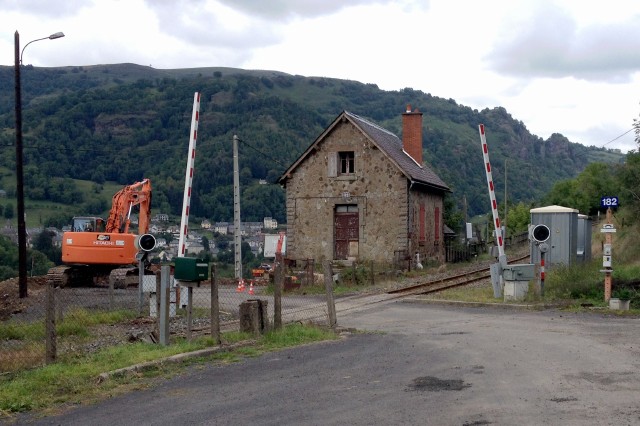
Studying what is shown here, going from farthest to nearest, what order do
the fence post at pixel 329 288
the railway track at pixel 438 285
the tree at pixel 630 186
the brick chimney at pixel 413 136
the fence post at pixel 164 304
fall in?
the brick chimney at pixel 413 136, the tree at pixel 630 186, the railway track at pixel 438 285, the fence post at pixel 329 288, the fence post at pixel 164 304

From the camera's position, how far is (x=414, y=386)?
10.2 metres

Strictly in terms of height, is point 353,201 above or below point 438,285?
above

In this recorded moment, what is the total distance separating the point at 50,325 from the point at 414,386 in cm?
524

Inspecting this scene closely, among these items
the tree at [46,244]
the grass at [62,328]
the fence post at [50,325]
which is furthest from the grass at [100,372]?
the tree at [46,244]

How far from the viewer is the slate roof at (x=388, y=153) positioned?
38.1m

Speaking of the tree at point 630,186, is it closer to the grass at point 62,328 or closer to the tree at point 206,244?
the grass at point 62,328

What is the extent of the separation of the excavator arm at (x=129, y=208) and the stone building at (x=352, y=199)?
320 inches

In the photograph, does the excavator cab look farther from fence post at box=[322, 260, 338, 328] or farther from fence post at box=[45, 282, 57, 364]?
fence post at box=[45, 282, 57, 364]

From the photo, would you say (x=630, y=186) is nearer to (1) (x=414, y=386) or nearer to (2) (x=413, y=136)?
(2) (x=413, y=136)

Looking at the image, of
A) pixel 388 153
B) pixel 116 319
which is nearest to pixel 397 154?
pixel 388 153

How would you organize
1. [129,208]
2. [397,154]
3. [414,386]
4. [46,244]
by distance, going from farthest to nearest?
[46,244] < [397,154] < [129,208] < [414,386]

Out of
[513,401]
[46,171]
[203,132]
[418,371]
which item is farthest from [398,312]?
[203,132]

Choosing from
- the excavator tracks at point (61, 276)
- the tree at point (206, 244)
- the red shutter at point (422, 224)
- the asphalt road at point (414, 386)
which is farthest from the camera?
the tree at point (206, 244)

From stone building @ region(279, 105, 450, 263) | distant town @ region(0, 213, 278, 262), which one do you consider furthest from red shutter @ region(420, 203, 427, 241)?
distant town @ region(0, 213, 278, 262)
